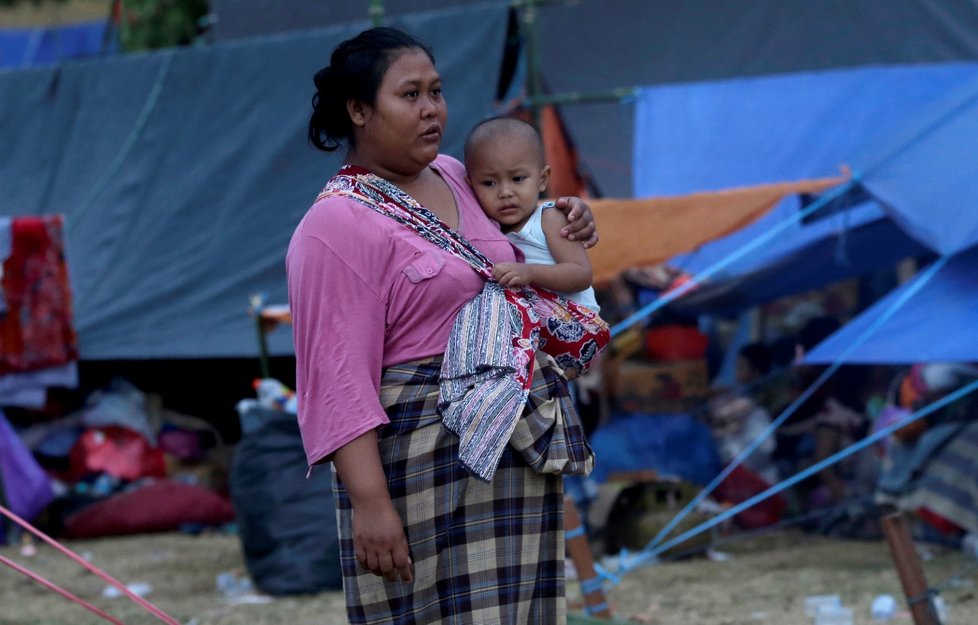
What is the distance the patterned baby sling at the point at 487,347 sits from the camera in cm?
207

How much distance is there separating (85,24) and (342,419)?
15.2 meters

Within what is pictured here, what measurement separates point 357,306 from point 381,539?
38 cm

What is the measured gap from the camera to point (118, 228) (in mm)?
7562

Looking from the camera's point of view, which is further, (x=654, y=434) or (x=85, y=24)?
(x=85, y=24)

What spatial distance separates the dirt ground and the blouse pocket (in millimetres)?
2494

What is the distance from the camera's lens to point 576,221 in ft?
7.66

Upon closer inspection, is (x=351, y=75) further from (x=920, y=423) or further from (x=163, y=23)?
(x=163, y=23)

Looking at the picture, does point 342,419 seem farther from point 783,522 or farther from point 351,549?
point 783,522

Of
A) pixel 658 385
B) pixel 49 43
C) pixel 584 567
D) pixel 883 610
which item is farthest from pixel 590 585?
pixel 49 43

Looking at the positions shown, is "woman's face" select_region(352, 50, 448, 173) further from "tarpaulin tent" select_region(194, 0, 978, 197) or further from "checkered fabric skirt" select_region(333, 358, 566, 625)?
"tarpaulin tent" select_region(194, 0, 978, 197)

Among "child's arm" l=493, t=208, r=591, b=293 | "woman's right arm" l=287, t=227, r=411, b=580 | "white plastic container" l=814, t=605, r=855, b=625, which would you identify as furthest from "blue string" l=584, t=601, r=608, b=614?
"woman's right arm" l=287, t=227, r=411, b=580

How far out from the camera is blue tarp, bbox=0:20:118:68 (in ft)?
50.8

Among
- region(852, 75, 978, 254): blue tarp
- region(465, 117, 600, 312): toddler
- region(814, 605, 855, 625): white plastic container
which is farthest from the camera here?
region(852, 75, 978, 254): blue tarp

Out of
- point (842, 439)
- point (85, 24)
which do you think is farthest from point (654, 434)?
point (85, 24)
